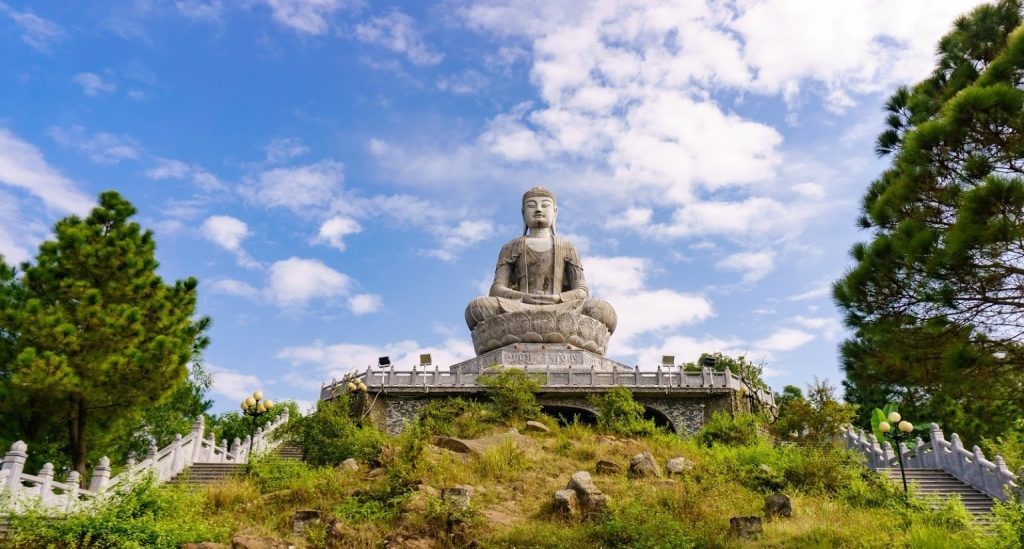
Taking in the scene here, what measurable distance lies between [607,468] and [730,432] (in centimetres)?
594

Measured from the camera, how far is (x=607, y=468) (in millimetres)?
14727

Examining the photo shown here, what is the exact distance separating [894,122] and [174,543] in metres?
13.0

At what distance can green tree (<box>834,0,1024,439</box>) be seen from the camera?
384 inches

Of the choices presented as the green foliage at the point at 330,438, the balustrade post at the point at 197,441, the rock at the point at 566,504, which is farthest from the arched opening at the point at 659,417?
the balustrade post at the point at 197,441

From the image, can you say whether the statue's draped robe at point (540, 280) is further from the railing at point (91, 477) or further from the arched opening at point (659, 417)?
the railing at point (91, 477)

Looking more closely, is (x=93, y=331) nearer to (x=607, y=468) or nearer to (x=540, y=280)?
(x=607, y=468)

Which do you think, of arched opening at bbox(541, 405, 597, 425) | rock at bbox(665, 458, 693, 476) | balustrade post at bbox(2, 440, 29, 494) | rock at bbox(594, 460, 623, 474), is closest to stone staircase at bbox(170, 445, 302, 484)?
balustrade post at bbox(2, 440, 29, 494)

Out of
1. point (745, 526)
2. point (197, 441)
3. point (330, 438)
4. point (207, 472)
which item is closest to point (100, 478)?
point (207, 472)

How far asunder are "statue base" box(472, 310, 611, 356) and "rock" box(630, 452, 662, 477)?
11.9 metres

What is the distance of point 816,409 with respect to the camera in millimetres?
20609

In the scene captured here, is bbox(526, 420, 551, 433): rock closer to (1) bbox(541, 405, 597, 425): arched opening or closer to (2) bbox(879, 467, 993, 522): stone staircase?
(1) bbox(541, 405, 597, 425): arched opening

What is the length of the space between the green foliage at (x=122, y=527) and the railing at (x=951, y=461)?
12.9m

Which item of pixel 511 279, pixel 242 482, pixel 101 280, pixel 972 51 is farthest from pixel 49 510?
pixel 511 279

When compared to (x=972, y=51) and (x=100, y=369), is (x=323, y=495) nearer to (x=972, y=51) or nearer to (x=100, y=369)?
(x=100, y=369)
